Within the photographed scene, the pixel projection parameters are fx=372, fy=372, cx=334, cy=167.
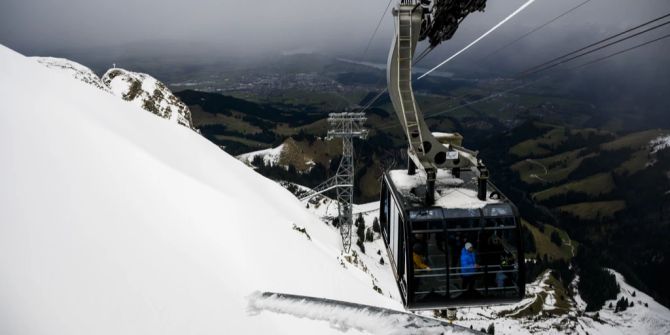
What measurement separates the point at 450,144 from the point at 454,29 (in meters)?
3.27

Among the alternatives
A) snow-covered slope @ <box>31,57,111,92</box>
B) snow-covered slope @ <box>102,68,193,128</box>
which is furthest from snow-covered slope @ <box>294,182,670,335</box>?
snow-covered slope @ <box>31,57,111,92</box>

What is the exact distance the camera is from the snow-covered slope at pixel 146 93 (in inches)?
3671

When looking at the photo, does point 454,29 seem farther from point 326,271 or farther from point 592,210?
point 592,210

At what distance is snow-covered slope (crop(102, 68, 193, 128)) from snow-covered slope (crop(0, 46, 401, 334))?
86893mm

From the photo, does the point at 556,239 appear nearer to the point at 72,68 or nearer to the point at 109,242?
the point at 109,242

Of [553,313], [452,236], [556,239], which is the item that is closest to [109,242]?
[452,236]

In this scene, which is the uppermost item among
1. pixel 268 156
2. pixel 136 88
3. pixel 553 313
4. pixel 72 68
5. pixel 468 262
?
pixel 72 68

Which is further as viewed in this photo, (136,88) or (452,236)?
(136,88)

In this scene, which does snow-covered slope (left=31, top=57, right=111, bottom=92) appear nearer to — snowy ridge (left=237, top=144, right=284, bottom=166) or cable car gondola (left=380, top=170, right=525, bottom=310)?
snowy ridge (left=237, top=144, right=284, bottom=166)

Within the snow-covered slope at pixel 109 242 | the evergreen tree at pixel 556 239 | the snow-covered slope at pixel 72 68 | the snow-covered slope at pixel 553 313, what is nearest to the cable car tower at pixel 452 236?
the snow-covered slope at pixel 109 242

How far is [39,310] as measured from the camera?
477cm

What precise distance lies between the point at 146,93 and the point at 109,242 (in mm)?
106826

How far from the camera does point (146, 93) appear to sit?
100062 millimetres

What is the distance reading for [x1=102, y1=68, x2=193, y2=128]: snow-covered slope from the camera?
93250 millimetres
